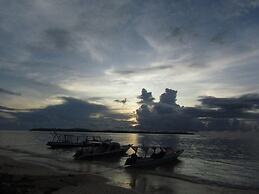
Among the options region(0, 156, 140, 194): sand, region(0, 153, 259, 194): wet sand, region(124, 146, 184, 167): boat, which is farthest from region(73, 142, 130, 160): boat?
region(0, 156, 140, 194): sand

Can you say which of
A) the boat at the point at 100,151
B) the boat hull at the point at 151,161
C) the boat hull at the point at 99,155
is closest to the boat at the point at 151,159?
the boat hull at the point at 151,161

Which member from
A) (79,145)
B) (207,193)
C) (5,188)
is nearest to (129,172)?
(207,193)

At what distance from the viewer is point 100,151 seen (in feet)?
210

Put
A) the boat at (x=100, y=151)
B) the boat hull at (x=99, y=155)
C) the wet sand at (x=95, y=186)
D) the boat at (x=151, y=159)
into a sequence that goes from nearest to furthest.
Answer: the wet sand at (x=95, y=186) → the boat at (x=151, y=159) → the boat hull at (x=99, y=155) → the boat at (x=100, y=151)

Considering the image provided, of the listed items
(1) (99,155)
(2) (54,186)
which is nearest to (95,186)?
(2) (54,186)

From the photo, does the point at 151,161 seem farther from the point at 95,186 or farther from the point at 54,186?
the point at 54,186

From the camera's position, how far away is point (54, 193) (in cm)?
2783

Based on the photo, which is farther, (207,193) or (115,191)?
(207,193)

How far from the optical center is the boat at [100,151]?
60.5 m

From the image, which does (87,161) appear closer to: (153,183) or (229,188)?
(153,183)

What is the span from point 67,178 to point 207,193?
15022 mm

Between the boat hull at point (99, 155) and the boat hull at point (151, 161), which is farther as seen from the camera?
the boat hull at point (99, 155)

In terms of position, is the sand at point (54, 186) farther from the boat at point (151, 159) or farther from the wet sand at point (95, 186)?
the boat at point (151, 159)

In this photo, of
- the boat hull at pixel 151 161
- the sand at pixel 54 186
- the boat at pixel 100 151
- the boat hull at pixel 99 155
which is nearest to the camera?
the sand at pixel 54 186
